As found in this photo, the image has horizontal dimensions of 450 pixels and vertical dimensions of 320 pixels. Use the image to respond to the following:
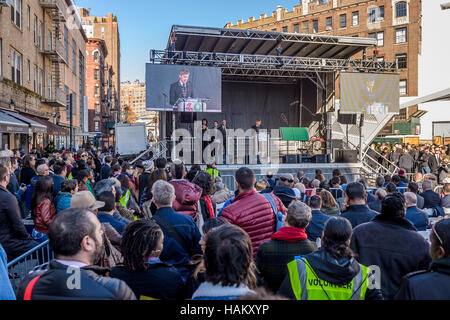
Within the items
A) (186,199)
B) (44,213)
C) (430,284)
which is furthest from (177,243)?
(44,213)

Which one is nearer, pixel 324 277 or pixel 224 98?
pixel 324 277

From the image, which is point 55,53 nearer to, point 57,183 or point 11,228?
point 57,183

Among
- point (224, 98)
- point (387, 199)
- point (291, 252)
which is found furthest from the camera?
point (224, 98)

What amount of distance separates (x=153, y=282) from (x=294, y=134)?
16.8 m

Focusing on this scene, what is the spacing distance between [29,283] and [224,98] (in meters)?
20.0

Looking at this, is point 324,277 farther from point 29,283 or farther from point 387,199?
point 29,283

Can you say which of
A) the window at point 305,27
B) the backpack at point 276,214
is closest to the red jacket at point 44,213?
the backpack at point 276,214

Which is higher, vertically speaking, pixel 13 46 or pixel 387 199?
pixel 13 46

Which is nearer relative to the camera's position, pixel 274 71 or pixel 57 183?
pixel 57 183

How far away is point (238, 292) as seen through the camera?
1.81 m

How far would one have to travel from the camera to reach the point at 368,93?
57.5 ft

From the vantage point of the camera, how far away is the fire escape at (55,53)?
22.8 m
